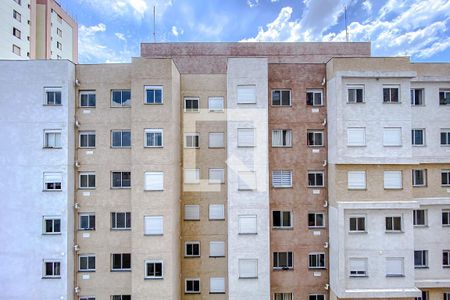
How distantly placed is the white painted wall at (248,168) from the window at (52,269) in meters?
8.57

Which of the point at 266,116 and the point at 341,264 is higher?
the point at 266,116

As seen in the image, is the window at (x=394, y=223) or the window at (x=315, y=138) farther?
the window at (x=315, y=138)

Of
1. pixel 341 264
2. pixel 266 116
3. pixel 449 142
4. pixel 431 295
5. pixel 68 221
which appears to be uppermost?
pixel 266 116

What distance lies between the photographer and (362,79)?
13.6m

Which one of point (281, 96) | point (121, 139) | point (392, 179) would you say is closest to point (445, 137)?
point (392, 179)

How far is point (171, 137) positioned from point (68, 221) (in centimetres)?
671

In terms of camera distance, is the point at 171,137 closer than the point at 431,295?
Yes

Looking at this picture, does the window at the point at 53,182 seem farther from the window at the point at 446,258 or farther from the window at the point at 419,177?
the window at the point at 446,258

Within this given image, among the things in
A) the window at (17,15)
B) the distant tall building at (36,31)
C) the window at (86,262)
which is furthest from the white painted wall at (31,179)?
A: the window at (17,15)

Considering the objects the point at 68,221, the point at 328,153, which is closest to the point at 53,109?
the point at 68,221

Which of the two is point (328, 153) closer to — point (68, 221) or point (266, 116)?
point (266, 116)

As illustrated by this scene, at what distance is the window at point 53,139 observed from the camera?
1319 cm

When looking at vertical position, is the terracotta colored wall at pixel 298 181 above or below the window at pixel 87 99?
below

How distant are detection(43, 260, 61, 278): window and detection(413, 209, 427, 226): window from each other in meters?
19.2
